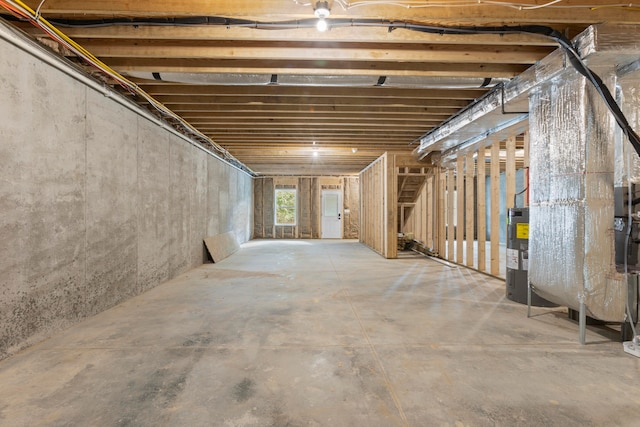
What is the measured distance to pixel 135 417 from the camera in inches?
53.7

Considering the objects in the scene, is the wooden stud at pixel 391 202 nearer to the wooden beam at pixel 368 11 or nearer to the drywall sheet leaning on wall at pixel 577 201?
the drywall sheet leaning on wall at pixel 577 201

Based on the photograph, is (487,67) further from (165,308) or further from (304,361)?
(165,308)

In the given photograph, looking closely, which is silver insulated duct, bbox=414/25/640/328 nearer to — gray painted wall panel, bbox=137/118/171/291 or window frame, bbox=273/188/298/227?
gray painted wall panel, bbox=137/118/171/291

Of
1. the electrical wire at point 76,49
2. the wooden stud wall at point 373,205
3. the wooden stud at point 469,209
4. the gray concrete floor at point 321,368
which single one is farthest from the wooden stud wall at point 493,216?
the electrical wire at point 76,49

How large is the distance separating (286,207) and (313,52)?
835cm

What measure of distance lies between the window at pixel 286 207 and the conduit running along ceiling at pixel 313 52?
6178 mm

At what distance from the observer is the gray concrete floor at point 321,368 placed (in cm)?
140

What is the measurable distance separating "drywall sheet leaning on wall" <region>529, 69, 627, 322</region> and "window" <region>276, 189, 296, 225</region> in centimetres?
874

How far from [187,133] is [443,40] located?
13.2 ft

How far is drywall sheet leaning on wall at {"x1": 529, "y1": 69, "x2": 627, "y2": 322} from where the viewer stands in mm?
2080

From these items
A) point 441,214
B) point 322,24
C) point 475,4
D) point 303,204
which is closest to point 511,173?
point 441,214

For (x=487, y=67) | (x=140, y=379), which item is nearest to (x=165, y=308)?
(x=140, y=379)

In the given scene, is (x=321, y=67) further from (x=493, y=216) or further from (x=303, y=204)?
(x=303, y=204)

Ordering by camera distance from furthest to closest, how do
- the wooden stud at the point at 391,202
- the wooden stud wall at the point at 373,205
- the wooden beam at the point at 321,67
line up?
the wooden stud wall at the point at 373,205, the wooden stud at the point at 391,202, the wooden beam at the point at 321,67
